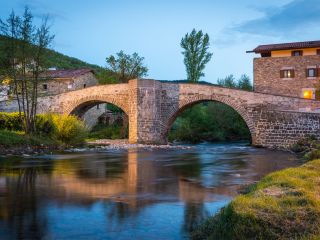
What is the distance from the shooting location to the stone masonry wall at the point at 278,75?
34.5 m

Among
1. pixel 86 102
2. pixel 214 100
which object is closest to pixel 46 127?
pixel 86 102

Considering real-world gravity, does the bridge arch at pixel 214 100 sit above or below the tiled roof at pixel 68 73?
below

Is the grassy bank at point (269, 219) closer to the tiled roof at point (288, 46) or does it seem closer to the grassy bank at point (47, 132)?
the grassy bank at point (47, 132)

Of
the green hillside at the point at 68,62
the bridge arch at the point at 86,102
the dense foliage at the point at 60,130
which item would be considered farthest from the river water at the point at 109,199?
the green hillside at the point at 68,62

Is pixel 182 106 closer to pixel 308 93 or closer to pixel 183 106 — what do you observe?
pixel 183 106

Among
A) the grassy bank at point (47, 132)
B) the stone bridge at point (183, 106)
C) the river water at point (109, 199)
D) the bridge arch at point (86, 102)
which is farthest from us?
the bridge arch at point (86, 102)

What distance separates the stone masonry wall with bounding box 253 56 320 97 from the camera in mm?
34531

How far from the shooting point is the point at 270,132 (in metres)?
26.6

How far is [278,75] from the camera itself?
35500mm

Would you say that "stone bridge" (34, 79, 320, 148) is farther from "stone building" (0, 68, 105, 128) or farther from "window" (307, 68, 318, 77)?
"window" (307, 68, 318, 77)

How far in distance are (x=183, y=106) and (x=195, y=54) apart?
884 inches

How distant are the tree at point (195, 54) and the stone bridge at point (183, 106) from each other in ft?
62.3

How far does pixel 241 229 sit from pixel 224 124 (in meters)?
33.5

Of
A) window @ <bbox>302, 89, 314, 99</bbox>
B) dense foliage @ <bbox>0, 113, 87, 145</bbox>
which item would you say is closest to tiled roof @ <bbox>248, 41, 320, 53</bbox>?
window @ <bbox>302, 89, 314, 99</bbox>
